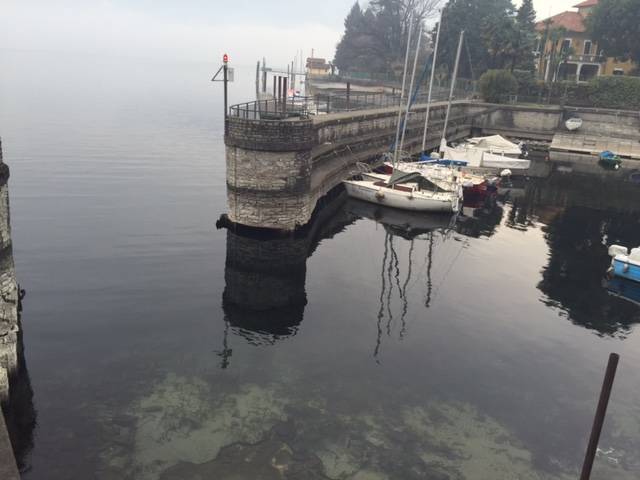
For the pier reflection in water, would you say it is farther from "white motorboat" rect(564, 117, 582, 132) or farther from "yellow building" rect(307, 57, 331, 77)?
"yellow building" rect(307, 57, 331, 77)

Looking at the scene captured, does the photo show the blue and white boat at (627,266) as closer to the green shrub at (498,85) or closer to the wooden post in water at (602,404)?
the wooden post in water at (602,404)

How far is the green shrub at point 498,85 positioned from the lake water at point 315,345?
45.7 m

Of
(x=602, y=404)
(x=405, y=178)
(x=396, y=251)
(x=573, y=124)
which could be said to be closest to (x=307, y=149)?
(x=396, y=251)

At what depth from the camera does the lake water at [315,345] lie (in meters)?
13.4

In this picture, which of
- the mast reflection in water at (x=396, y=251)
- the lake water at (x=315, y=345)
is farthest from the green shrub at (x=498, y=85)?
the mast reflection in water at (x=396, y=251)

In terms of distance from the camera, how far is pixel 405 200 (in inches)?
1382

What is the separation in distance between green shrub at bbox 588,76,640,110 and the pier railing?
18.4m

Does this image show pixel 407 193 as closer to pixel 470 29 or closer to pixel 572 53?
pixel 470 29

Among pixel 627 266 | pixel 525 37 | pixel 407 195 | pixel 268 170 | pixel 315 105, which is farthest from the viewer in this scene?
pixel 525 37

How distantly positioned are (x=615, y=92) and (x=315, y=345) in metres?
73.9

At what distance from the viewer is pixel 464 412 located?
15.3 meters

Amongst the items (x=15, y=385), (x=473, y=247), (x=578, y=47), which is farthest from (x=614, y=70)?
(x=15, y=385)

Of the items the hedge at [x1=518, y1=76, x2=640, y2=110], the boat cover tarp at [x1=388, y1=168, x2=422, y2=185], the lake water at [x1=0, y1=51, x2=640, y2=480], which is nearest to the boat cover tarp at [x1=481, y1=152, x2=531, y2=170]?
the lake water at [x1=0, y1=51, x2=640, y2=480]

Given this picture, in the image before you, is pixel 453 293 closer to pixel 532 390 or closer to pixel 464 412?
pixel 532 390
